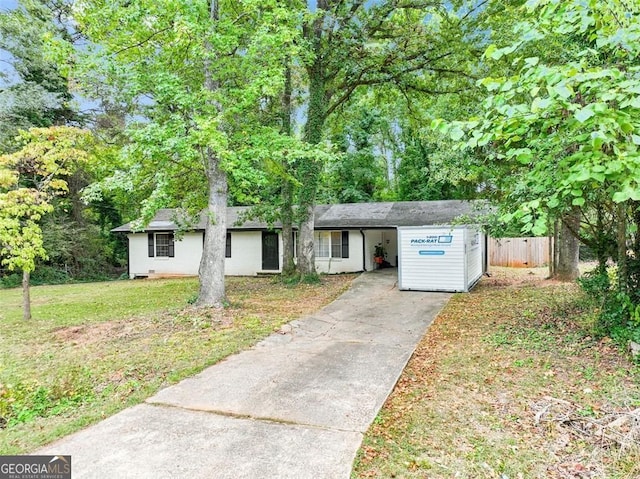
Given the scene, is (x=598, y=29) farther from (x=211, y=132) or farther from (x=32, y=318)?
(x=32, y=318)

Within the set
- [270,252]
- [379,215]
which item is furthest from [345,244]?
[270,252]

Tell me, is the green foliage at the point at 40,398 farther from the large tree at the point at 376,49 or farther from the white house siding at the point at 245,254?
the white house siding at the point at 245,254

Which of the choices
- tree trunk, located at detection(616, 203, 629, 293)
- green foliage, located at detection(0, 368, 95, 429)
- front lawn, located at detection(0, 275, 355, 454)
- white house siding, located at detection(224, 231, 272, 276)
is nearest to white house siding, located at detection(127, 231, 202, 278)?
white house siding, located at detection(224, 231, 272, 276)

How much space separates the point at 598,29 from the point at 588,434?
3575mm

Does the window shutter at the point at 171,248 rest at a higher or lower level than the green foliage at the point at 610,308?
higher

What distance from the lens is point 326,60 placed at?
12.2m

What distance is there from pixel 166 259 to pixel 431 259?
41.9ft

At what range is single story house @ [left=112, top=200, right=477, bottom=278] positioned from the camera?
15.5 meters

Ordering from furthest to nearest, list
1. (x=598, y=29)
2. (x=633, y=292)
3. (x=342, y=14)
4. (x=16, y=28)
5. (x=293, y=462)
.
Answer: (x=16, y=28) → (x=342, y=14) → (x=633, y=292) → (x=598, y=29) → (x=293, y=462)

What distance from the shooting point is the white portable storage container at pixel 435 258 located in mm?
11062

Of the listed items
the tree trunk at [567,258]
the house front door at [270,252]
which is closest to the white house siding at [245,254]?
the house front door at [270,252]

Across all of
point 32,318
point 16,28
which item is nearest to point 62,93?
point 16,28

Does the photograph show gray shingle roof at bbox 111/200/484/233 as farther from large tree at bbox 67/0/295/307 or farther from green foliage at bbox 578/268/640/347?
green foliage at bbox 578/268/640/347

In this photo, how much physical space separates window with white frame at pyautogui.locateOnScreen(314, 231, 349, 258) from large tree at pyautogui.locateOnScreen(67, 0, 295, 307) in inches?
279
